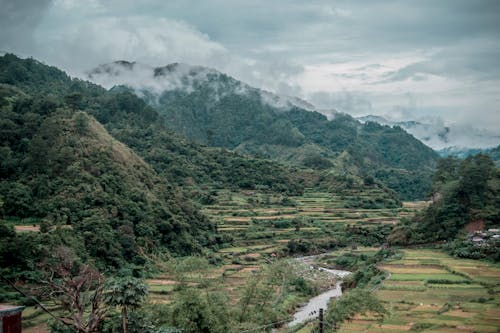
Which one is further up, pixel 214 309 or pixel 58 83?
pixel 58 83

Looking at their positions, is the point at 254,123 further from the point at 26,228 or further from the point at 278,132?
the point at 26,228

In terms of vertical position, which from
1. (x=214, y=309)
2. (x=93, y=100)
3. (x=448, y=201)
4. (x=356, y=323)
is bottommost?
(x=356, y=323)

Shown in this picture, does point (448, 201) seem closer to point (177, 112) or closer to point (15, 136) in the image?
point (15, 136)

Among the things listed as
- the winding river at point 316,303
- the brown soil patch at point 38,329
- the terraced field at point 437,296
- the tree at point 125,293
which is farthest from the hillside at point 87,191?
the terraced field at point 437,296

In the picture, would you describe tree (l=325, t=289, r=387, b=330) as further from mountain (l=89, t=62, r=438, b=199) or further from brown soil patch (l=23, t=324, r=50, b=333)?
mountain (l=89, t=62, r=438, b=199)

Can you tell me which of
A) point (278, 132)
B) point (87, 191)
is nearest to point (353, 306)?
point (87, 191)

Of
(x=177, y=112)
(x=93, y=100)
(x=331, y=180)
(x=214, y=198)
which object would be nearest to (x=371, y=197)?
(x=331, y=180)

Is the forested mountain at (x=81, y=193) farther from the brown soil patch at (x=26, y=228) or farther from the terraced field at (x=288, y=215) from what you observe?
the terraced field at (x=288, y=215)
